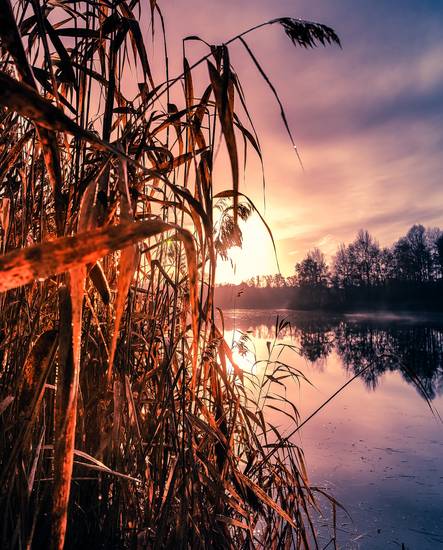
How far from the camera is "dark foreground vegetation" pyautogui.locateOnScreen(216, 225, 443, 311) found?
42188mm

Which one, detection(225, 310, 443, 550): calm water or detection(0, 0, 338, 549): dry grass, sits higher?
detection(0, 0, 338, 549): dry grass

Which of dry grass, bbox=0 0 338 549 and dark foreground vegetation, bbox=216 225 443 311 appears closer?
dry grass, bbox=0 0 338 549

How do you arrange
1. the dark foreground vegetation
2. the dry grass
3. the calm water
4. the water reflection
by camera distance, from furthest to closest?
the dark foreground vegetation → the water reflection → the calm water → the dry grass

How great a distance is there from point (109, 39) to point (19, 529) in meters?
1.07

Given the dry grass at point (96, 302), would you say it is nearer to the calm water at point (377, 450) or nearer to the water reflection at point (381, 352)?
the calm water at point (377, 450)

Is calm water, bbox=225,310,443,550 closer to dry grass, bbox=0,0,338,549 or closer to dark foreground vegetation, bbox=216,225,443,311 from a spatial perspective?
dry grass, bbox=0,0,338,549

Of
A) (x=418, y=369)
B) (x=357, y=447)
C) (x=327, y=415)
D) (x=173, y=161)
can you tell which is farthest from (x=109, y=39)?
(x=418, y=369)

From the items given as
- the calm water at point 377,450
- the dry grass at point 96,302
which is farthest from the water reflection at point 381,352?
the dry grass at point 96,302

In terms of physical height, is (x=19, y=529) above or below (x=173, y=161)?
below

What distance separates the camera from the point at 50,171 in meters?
0.46

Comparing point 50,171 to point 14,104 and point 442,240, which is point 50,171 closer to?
point 14,104

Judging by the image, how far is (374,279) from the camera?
4997 centimetres

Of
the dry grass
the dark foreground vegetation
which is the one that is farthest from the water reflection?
the dark foreground vegetation

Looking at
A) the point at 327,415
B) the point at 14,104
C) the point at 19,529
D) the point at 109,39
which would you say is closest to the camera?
the point at 14,104
